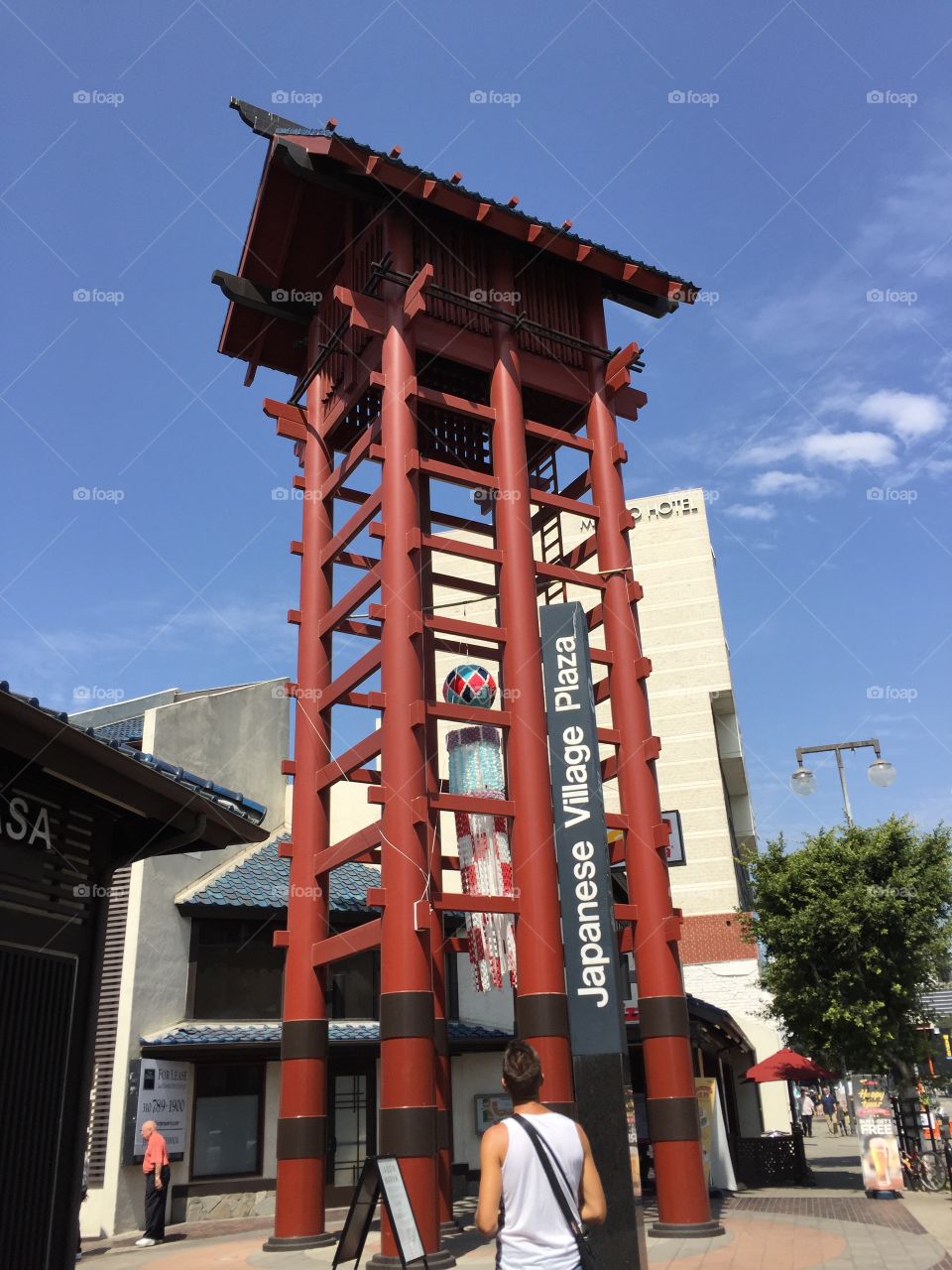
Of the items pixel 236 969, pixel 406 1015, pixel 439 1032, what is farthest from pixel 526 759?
pixel 236 969

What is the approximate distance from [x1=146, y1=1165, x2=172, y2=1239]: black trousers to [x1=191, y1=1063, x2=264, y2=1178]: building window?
2643 mm

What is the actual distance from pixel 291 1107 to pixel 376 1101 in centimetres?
657

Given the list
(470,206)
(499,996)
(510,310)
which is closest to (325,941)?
(499,996)

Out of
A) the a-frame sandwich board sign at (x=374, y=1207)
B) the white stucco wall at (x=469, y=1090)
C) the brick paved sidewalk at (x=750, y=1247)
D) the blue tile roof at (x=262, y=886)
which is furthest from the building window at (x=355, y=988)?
the a-frame sandwich board sign at (x=374, y=1207)

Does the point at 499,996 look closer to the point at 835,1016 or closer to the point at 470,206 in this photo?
the point at 835,1016

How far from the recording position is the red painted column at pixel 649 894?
15.5 m

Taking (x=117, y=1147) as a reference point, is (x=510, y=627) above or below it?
above

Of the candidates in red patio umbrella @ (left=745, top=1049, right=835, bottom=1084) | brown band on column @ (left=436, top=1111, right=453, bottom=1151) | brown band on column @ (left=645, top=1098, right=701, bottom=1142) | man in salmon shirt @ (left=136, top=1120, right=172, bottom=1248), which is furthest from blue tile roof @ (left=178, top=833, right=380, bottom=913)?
red patio umbrella @ (left=745, top=1049, right=835, bottom=1084)

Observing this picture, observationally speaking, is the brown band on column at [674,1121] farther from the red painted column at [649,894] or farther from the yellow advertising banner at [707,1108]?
the yellow advertising banner at [707,1108]

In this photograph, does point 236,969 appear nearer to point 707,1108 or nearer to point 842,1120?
point 707,1108

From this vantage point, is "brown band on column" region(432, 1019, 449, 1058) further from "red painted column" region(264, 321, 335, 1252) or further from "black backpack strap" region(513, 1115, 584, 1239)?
"black backpack strap" region(513, 1115, 584, 1239)

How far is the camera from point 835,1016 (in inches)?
848

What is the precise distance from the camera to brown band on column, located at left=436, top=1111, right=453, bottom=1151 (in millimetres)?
16500

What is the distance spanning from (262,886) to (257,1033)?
3.36 meters
